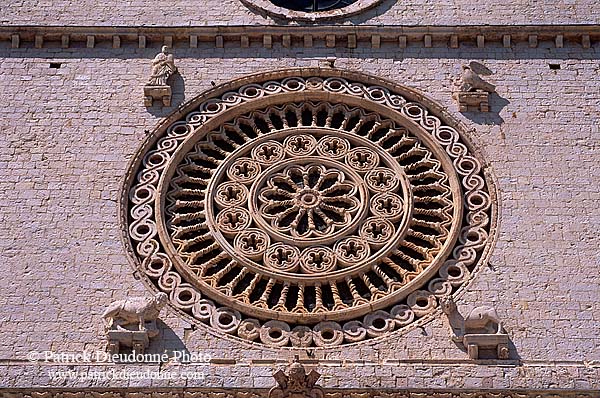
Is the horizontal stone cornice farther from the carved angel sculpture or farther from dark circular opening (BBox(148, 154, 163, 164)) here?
dark circular opening (BBox(148, 154, 163, 164))

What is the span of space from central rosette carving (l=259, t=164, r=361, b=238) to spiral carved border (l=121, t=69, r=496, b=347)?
114 centimetres

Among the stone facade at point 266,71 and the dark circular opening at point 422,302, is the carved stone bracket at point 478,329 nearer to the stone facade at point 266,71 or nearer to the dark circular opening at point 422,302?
the stone facade at point 266,71

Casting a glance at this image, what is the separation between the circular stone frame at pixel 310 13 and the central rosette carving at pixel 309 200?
2.42 metres

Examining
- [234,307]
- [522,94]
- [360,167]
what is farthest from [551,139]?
[234,307]

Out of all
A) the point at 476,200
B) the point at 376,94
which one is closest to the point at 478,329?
the point at 476,200

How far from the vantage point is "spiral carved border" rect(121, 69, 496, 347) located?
48.4ft

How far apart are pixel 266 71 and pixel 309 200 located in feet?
6.84

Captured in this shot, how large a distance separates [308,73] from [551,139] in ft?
10.0

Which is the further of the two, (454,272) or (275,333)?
(454,272)

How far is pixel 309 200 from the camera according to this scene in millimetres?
16062

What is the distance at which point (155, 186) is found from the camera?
53.0ft

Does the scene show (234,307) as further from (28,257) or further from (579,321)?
(579,321)

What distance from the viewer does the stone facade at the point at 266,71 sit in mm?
14070

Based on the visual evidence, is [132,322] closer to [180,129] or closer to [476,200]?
[180,129]
